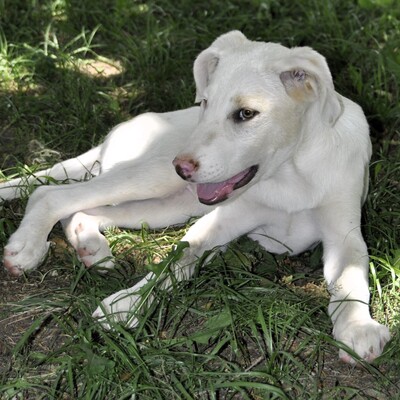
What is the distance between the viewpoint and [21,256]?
462cm

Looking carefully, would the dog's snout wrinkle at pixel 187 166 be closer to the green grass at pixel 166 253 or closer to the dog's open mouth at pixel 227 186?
the dog's open mouth at pixel 227 186

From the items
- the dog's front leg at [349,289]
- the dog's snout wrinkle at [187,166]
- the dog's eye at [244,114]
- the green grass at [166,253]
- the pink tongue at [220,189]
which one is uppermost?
the dog's eye at [244,114]

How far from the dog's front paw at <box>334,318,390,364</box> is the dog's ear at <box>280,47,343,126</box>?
0.99 metres

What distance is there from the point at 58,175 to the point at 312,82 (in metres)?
1.79

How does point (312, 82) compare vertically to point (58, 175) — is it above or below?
above

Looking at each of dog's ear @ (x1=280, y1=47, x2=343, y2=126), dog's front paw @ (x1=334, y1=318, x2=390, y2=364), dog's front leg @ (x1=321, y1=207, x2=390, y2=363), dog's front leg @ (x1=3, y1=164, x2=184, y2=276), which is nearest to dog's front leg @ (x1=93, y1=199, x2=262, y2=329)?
dog's front leg @ (x1=3, y1=164, x2=184, y2=276)

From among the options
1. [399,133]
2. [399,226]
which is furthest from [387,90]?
[399,226]

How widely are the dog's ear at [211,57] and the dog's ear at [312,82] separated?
349mm

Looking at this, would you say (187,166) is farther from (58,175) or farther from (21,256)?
(58,175)

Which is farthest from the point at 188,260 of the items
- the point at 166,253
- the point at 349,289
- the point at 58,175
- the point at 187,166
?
the point at 58,175

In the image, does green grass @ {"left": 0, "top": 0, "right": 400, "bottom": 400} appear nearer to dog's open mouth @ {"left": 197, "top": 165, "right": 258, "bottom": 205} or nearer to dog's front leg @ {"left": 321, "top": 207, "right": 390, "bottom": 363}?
dog's front leg @ {"left": 321, "top": 207, "right": 390, "bottom": 363}

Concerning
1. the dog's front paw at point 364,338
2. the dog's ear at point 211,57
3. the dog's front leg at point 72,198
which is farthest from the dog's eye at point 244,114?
the dog's front paw at point 364,338

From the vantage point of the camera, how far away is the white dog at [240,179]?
4.11 m

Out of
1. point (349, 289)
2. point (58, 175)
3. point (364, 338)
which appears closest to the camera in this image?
point (364, 338)
